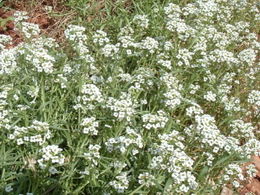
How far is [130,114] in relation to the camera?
4.18 m

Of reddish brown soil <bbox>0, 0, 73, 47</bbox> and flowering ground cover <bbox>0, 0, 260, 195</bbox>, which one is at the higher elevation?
reddish brown soil <bbox>0, 0, 73, 47</bbox>

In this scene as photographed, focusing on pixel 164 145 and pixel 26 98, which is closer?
pixel 164 145

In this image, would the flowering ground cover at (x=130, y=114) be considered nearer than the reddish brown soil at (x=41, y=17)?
Yes

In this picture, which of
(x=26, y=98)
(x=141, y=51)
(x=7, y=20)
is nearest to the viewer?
(x=26, y=98)

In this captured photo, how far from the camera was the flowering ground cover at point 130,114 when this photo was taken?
395cm

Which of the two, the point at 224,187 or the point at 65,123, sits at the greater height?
the point at 65,123

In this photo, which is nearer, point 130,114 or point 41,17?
point 130,114

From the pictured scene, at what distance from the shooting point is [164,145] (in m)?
3.95

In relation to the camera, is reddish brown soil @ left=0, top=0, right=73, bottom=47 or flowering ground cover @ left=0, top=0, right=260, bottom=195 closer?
flowering ground cover @ left=0, top=0, right=260, bottom=195

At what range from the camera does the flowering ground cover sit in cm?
395

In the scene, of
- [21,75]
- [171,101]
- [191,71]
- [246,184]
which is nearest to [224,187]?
[246,184]

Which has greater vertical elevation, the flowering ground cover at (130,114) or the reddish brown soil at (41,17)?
the reddish brown soil at (41,17)

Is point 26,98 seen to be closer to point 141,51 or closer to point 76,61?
point 76,61

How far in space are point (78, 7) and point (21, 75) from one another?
2.61 m
